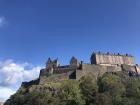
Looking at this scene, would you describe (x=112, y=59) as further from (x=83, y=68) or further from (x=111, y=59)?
(x=83, y=68)

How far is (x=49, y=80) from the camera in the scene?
254 feet

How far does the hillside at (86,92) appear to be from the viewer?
2576 inches

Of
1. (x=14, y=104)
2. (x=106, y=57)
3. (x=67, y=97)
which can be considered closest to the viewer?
(x=67, y=97)

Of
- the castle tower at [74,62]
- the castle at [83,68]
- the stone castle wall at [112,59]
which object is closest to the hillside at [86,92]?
the castle at [83,68]

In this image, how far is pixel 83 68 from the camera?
78188 millimetres

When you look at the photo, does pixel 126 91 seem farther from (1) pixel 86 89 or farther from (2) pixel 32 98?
(2) pixel 32 98

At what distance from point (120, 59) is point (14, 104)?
3799 cm

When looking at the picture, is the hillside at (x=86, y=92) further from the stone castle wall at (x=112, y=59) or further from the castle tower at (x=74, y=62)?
the stone castle wall at (x=112, y=59)

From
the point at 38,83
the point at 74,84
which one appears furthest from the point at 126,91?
the point at 38,83

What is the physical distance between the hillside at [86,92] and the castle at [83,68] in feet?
7.34

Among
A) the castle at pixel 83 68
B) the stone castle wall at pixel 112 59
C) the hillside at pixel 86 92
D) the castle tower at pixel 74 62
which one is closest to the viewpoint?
the hillside at pixel 86 92

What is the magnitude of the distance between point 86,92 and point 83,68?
10289 millimetres

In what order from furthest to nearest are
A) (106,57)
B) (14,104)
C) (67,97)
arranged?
(106,57) → (14,104) → (67,97)

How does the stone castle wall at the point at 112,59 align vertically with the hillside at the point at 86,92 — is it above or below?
above
